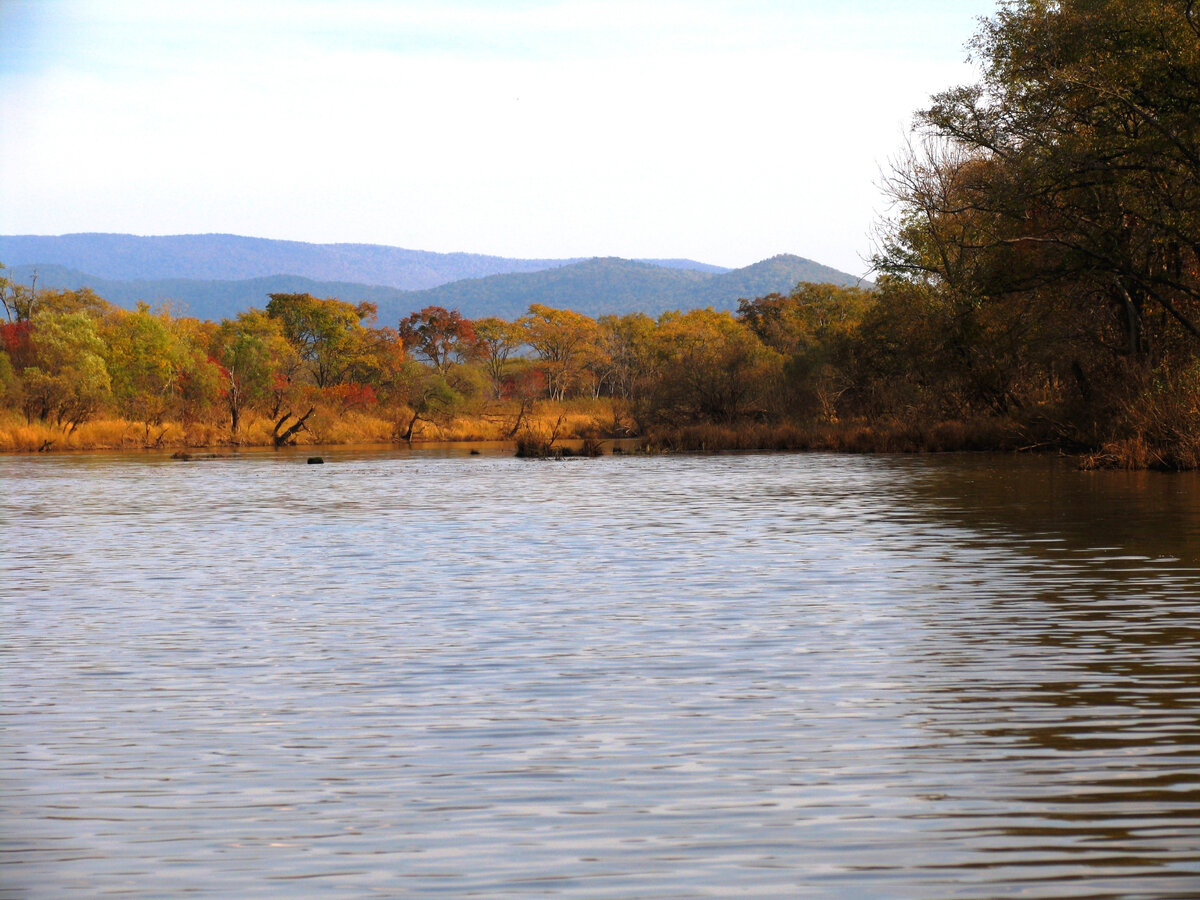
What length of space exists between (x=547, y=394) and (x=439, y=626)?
89.1m

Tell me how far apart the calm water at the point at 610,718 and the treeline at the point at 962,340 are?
44.8 ft

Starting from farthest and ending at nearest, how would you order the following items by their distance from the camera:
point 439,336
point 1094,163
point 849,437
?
point 439,336 < point 849,437 < point 1094,163

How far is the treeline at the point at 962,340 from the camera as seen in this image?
29.2 m

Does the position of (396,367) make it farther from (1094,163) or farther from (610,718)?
(610,718)

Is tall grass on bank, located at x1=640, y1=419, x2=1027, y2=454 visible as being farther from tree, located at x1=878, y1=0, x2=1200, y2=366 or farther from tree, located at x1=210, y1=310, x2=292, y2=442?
tree, located at x1=210, y1=310, x2=292, y2=442

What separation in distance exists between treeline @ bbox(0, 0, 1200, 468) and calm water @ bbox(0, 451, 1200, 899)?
13656 mm

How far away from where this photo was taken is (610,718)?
749cm

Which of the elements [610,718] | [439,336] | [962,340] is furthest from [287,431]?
[610,718]

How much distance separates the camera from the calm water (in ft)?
16.6

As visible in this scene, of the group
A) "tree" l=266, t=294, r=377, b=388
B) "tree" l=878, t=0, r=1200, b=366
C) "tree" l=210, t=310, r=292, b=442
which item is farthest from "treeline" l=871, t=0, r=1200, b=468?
"tree" l=266, t=294, r=377, b=388

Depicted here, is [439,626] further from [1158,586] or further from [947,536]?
[947,536]

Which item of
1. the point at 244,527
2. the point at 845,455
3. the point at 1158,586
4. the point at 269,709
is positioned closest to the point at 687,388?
the point at 845,455

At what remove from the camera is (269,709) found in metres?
7.94

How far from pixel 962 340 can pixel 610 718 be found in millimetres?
37097
